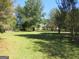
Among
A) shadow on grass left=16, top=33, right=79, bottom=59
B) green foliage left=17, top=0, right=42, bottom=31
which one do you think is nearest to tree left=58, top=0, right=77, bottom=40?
shadow on grass left=16, top=33, right=79, bottom=59

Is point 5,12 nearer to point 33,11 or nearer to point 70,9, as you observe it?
point 70,9

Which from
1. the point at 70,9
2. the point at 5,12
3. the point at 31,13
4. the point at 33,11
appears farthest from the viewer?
the point at 31,13

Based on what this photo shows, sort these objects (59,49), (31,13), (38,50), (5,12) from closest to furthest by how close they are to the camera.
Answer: (38,50) < (59,49) < (5,12) < (31,13)

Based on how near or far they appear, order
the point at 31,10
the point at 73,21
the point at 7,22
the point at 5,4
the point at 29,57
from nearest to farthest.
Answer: the point at 29,57 < the point at 5,4 < the point at 7,22 < the point at 73,21 < the point at 31,10

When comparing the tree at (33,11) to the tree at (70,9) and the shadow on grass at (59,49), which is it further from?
the shadow on grass at (59,49)

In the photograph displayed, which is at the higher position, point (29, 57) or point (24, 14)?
point (24, 14)

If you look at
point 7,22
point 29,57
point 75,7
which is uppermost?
point 75,7

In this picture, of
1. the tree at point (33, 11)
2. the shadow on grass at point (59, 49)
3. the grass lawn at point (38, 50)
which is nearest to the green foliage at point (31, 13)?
the tree at point (33, 11)

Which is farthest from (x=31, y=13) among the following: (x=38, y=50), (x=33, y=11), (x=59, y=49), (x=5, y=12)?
(x=38, y=50)

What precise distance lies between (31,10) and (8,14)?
46.5 metres

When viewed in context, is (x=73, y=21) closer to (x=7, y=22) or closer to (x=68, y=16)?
(x=68, y=16)

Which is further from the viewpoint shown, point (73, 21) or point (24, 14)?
point (24, 14)

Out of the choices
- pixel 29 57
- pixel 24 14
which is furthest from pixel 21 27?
pixel 29 57

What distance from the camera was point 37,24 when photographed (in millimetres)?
69062
